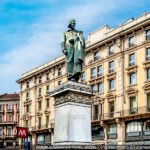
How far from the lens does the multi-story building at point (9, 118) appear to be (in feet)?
264

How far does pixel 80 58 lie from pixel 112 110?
3110 centimetres

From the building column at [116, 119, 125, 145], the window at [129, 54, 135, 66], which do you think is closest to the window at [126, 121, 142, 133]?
the building column at [116, 119, 125, 145]

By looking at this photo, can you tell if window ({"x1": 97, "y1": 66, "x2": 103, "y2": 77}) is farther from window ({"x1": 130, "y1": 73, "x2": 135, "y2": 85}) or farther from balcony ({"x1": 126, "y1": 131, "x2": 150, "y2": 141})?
balcony ({"x1": 126, "y1": 131, "x2": 150, "y2": 141})

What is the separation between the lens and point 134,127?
40.2 m

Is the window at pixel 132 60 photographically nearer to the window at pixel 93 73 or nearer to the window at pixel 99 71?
the window at pixel 99 71

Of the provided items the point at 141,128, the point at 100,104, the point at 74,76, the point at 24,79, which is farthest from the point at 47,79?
the point at 74,76

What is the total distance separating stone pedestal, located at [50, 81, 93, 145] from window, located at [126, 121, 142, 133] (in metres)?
27.6

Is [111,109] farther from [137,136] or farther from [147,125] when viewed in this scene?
[147,125]

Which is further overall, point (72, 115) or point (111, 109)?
point (111, 109)

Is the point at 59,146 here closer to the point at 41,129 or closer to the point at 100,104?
the point at 100,104

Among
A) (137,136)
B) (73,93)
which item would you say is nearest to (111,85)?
(137,136)

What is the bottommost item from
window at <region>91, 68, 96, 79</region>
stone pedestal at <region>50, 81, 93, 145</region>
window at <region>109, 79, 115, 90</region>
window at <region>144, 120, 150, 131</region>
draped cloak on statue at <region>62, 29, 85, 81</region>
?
window at <region>144, 120, 150, 131</region>

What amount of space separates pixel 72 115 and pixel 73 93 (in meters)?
0.86

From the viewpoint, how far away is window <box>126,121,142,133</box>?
3960 cm
